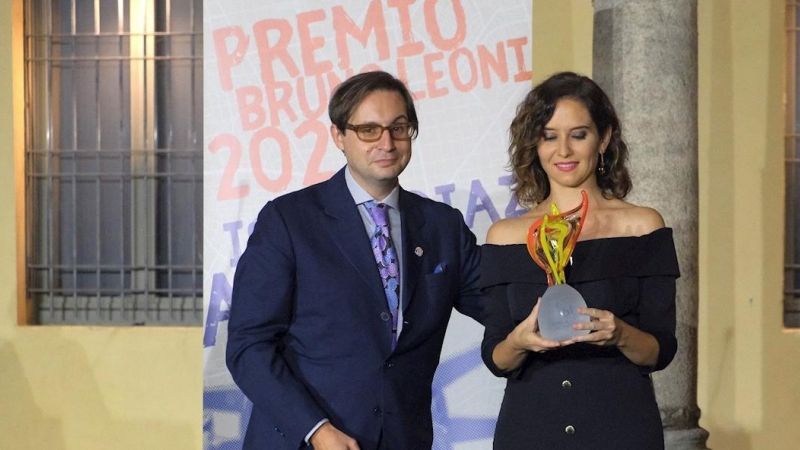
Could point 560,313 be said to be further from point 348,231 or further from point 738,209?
point 738,209

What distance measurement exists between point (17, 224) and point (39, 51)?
978 mm

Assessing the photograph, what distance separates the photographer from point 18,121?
6.46 metres

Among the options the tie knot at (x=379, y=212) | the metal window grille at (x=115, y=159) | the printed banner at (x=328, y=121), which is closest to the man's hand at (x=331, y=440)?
the tie knot at (x=379, y=212)

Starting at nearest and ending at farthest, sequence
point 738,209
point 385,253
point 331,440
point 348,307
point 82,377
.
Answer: point 331,440, point 348,307, point 385,253, point 738,209, point 82,377

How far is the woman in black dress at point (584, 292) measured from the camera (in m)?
2.65

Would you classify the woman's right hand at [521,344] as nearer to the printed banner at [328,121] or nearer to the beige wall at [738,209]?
the printed banner at [328,121]

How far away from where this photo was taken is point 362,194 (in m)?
3.05

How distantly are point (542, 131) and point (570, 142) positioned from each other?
7cm

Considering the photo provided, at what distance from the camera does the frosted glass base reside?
8.07 feet

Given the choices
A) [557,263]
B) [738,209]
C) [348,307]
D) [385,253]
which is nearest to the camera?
[557,263]

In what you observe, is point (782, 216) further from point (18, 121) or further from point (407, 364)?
point (18, 121)

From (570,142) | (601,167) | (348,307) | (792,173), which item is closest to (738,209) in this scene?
(792,173)

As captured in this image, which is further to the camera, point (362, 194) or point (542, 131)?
point (362, 194)

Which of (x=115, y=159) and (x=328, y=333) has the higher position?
(x=115, y=159)
